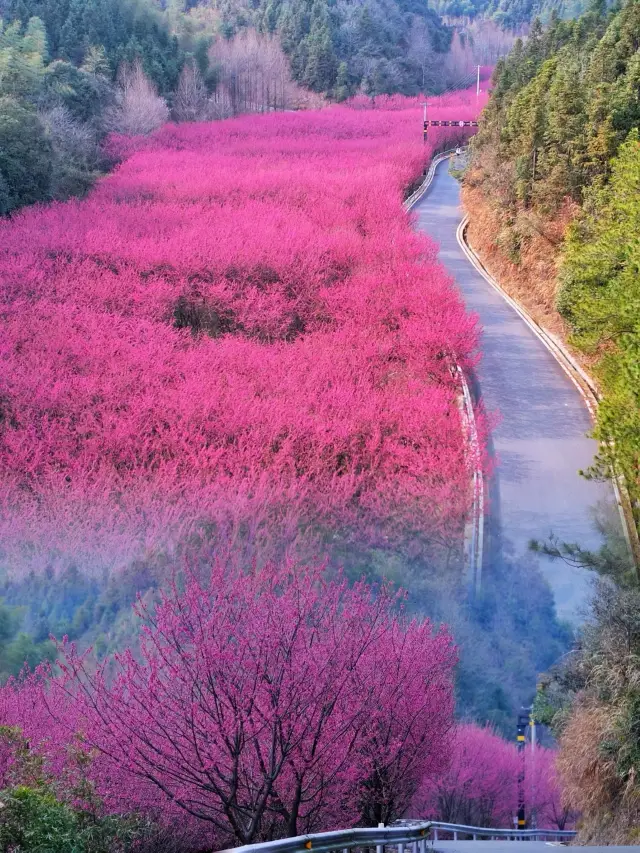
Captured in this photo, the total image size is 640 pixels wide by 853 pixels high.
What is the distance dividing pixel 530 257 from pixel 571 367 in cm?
469

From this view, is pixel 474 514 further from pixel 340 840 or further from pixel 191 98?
pixel 191 98

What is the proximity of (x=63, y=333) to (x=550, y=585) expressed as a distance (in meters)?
6.44

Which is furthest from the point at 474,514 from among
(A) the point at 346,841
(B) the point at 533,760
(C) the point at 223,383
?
(A) the point at 346,841

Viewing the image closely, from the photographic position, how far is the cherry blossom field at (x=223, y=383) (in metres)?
9.20

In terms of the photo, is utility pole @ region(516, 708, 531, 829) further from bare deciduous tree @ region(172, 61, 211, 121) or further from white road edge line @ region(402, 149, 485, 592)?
bare deciduous tree @ region(172, 61, 211, 121)

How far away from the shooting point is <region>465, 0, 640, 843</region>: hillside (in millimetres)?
8414

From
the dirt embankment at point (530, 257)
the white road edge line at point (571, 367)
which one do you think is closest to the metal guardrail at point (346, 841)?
the white road edge line at point (571, 367)

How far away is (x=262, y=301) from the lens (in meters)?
13.8

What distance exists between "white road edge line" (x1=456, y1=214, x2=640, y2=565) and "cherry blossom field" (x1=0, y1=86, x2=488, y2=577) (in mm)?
1328

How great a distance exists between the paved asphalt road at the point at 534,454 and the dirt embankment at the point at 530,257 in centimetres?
61

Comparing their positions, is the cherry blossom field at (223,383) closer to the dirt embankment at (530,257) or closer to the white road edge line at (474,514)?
the white road edge line at (474,514)

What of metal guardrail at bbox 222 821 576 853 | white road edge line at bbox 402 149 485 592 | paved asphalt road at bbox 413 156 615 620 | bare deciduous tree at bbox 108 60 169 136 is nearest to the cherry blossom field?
white road edge line at bbox 402 149 485 592

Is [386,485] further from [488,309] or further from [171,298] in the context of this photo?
[488,309]

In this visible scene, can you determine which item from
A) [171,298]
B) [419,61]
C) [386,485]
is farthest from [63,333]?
[419,61]
